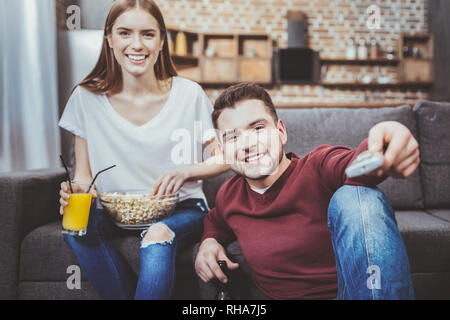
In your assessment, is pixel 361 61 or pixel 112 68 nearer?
pixel 112 68

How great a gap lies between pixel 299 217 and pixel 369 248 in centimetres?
21

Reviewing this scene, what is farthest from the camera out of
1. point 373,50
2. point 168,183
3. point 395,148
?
point 373,50

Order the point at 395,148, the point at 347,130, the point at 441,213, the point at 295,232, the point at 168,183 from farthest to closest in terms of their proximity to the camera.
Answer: the point at 347,130, the point at 441,213, the point at 168,183, the point at 295,232, the point at 395,148

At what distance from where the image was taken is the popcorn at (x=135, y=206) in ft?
2.68

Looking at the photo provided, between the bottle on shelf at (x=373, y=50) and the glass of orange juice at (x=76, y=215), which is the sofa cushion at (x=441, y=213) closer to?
the glass of orange juice at (x=76, y=215)

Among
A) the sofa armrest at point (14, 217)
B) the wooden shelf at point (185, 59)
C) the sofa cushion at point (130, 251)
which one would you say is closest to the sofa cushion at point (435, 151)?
the sofa cushion at point (130, 251)

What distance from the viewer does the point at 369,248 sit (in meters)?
0.55

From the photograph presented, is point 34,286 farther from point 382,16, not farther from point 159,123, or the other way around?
point 382,16

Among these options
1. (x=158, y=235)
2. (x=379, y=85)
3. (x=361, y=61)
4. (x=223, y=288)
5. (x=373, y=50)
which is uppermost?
(x=373, y=50)

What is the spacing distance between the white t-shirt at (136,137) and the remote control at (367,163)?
0.51m

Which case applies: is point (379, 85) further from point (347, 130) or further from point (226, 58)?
point (347, 130)

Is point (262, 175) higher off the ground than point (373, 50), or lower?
lower

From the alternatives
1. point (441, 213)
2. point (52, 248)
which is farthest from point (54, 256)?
point (441, 213)

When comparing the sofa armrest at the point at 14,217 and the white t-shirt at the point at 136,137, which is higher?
the white t-shirt at the point at 136,137
